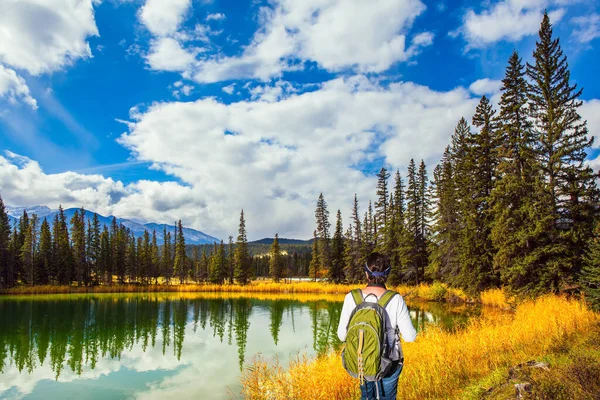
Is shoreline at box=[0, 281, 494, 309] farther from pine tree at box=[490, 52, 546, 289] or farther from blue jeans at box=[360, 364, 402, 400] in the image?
blue jeans at box=[360, 364, 402, 400]

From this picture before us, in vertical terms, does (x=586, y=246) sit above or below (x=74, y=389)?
above

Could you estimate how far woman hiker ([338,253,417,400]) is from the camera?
12.5 feet

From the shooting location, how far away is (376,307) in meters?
3.79

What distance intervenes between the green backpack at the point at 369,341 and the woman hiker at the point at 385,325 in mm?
11

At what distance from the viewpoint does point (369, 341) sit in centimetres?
373

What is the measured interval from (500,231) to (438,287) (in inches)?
554

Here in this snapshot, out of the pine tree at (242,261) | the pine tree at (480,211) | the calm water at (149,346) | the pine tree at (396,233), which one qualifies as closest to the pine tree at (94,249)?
the pine tree at (242,261)

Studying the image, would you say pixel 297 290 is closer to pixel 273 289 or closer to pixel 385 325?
pixel 273 289

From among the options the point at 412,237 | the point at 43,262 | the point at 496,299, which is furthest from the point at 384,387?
the point at 43,262

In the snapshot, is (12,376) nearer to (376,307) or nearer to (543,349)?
(376,307)

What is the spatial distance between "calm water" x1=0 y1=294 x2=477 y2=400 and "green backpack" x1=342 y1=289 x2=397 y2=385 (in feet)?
20.1

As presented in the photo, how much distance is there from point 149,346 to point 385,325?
65.2ft

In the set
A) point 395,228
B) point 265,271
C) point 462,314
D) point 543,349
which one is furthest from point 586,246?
point 265,271

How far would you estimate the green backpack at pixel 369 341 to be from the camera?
146 inches
